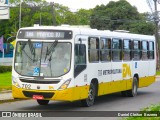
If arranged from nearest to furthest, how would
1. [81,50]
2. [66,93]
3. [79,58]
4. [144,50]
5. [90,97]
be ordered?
[66,93], [79,58], [81,50], [90,97], [144,50]

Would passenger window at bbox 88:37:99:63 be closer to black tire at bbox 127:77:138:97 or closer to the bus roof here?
the bus roof

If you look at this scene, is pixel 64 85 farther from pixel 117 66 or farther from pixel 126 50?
pixel 126 50

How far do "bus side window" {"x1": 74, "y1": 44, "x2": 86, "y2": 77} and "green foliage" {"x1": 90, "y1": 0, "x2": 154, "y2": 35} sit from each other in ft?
151

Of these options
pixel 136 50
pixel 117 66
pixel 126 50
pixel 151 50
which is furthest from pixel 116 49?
pixel 151 50

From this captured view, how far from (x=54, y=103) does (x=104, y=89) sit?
203 cm

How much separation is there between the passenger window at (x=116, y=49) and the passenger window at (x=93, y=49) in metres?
1.85

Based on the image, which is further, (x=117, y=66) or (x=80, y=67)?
(x=117, y=66)

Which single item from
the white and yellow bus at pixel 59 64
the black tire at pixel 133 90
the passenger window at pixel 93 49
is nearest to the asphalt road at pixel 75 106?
the white and yellow bus at pixel 59 64

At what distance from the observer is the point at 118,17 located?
65562 millimetres

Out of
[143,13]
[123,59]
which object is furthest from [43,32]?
[143,13]

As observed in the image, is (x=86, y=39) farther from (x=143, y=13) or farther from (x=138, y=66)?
(x=143, y=13)

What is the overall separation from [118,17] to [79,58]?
49869mm

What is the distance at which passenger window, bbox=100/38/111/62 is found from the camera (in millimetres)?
18438

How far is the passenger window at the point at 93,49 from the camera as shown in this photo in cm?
1725
